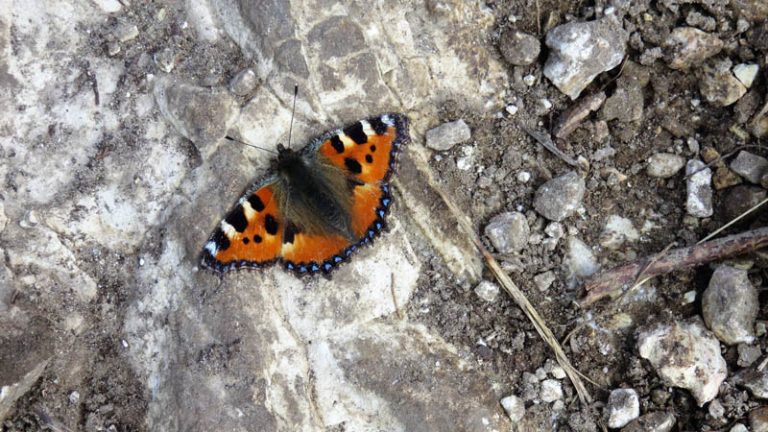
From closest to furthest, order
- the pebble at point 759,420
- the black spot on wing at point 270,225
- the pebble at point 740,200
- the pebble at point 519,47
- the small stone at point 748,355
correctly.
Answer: the pebble at point 759,420 → the small stone at point 748,355 → the pebble at point 740,200 → the black spot on wing at point 270,225 → the pebble at point 519,47

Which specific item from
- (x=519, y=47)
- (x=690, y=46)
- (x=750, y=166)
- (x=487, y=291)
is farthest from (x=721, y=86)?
(x=487, y=291)

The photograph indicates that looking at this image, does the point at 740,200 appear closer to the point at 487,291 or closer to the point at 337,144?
the point at 487,291

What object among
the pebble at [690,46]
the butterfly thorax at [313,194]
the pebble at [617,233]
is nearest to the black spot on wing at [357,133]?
the butterfly thorax at [313,194]

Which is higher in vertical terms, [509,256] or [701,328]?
[509,256]

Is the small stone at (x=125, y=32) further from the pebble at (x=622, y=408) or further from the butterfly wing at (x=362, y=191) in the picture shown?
the pebble at (x=622, y=408)

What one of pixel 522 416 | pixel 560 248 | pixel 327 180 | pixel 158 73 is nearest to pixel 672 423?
pixel 522 416

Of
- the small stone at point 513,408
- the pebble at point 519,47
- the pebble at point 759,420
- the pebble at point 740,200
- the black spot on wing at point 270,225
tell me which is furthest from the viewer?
the pebble at point 519,47

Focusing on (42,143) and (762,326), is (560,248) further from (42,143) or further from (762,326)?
(42,143)
